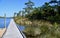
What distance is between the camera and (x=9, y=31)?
381cm

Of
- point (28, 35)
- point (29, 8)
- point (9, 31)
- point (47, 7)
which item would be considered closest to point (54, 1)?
point (47, 7)

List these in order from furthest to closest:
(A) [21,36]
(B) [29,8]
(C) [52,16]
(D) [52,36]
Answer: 1. (B) [29,8]
2. (C) [52,16]
3. (D) [52,36]
4. (A) [21,36]

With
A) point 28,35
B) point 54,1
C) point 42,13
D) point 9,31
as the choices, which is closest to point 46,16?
point 42,13

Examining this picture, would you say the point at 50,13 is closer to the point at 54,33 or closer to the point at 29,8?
the point at 29,8

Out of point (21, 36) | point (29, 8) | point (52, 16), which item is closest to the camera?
point (21, 36)

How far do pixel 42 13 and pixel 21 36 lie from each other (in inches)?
1428

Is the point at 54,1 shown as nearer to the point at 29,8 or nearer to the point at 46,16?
the point at 46,16

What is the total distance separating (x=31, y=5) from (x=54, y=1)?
58.4 ft

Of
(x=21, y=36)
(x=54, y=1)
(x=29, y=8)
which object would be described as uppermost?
(x=21, y=36)

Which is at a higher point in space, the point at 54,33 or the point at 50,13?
the point at 54,33

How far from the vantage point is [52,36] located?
12422 millimetres

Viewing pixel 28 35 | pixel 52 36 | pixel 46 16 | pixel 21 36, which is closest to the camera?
pixel 21 36

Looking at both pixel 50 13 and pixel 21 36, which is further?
pixel 50 13

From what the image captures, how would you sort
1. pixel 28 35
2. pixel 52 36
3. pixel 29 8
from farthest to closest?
pixel 29 8
pixel 28 35
pixel 52 36
